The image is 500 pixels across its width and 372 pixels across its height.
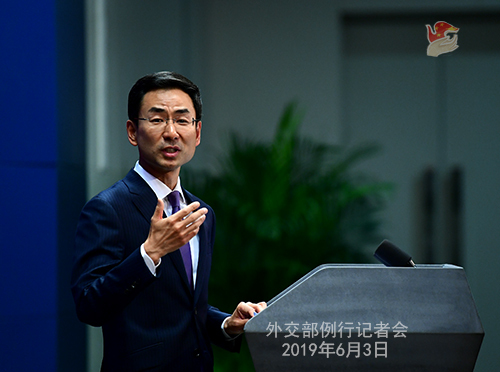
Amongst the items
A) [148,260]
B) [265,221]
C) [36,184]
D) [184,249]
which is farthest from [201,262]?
[265,221]

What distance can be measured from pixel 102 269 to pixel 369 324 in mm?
499

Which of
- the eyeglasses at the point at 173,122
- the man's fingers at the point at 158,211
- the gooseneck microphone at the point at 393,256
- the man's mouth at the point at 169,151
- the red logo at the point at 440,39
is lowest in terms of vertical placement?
the gooseneck microphone at the point at 393,256

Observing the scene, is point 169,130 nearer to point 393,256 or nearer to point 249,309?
point 249,309

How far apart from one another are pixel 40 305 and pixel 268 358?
126 centimetres

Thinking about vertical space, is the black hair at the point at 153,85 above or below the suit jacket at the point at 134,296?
above

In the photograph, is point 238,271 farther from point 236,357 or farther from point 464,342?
point 464,342

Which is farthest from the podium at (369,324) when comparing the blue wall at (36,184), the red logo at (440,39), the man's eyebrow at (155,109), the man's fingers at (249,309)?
the blue wall at (36,184)

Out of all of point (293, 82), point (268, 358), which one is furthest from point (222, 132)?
point (268, 358)

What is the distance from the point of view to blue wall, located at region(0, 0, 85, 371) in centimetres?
189

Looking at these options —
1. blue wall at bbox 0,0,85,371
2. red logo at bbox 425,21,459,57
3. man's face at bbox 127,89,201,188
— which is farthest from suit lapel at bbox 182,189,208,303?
blue wall at bbox 0,0,85,371

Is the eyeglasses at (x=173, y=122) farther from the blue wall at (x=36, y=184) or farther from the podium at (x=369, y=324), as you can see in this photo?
the blue wall at (x=36, y=184)

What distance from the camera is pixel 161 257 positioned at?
43.1 inches

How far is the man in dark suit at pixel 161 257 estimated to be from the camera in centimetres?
108

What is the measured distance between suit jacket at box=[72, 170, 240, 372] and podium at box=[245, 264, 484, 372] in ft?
0.60
